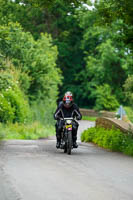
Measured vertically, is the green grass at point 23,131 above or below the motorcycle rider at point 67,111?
below

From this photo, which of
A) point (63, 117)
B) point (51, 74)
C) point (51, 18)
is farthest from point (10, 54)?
point (51, 18)

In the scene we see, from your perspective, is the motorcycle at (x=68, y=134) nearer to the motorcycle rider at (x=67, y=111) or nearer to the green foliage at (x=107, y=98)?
the motorcycle rider at (x=67, y=111)

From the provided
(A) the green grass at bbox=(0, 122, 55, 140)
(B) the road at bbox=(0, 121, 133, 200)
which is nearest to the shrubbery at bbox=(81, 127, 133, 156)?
(B) the road at bbox=(0, 121, 133, 200)

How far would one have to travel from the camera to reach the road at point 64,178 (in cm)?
850

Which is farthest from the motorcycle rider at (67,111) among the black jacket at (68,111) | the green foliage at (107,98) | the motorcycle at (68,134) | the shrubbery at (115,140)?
the green foliage at (107,98)

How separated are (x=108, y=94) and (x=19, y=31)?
28583 mm

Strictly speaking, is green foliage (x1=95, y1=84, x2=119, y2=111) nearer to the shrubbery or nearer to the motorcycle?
the shrubbery

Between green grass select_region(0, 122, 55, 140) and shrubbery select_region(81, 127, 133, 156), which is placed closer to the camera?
shrubbery select_region(81, 127, 133, 156)

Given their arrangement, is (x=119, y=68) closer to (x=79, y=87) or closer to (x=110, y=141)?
(x=79, y=87)

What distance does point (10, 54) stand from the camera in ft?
135

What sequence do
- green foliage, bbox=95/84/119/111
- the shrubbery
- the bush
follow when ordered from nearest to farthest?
the shrubbery
the bush
green foliage, bbox=95/84/119/111

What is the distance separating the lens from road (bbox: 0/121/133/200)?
Answer: 8.50 meters

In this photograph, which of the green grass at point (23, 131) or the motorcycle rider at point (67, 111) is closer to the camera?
the motorcycle rider at point (67, 111)

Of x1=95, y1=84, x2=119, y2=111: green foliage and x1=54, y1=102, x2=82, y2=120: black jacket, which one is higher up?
x1=95, y1=84, x2=119, y2=111: green foliage
